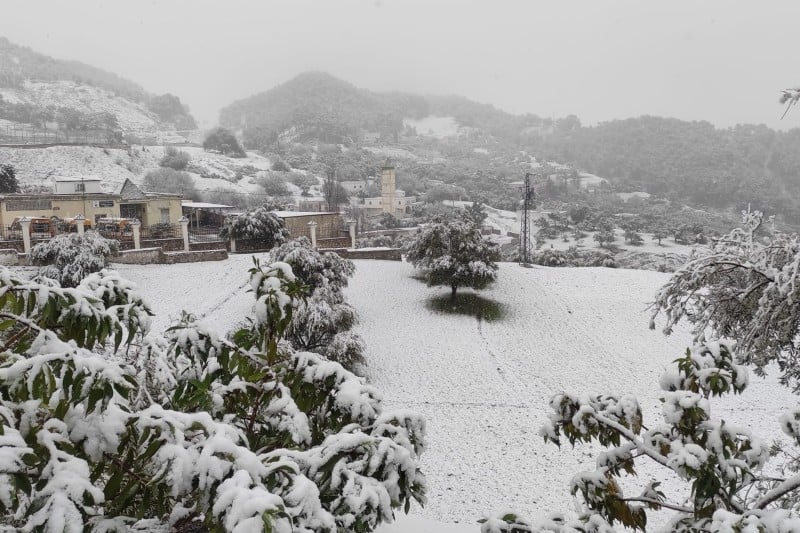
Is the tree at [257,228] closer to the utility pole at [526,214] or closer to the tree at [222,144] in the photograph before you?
the utility pole at [526,214]

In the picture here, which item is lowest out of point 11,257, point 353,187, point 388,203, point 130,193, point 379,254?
point 379,254

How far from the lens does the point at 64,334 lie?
157 centimetres

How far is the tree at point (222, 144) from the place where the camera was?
64.4 m

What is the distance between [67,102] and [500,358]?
283 feet

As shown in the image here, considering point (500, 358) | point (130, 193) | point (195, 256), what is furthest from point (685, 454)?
point (130, 193)

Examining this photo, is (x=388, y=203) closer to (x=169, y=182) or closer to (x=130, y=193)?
(x=169, y=182)

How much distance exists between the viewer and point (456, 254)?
1481 cm

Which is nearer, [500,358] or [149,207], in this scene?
[500,358]

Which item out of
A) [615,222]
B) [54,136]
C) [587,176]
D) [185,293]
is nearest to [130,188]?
[185,293]

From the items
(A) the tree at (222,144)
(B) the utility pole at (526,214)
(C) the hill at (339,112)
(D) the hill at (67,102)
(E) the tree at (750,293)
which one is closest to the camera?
(E) the tree at (750,293)

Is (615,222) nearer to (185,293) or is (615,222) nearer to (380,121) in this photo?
(185,293)

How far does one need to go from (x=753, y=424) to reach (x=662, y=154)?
6759 centimetres

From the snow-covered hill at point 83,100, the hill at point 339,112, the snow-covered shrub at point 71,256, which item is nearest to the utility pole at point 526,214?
the snow-covered shrub at point 71,256

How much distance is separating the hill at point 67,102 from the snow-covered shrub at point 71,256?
52.2 m
